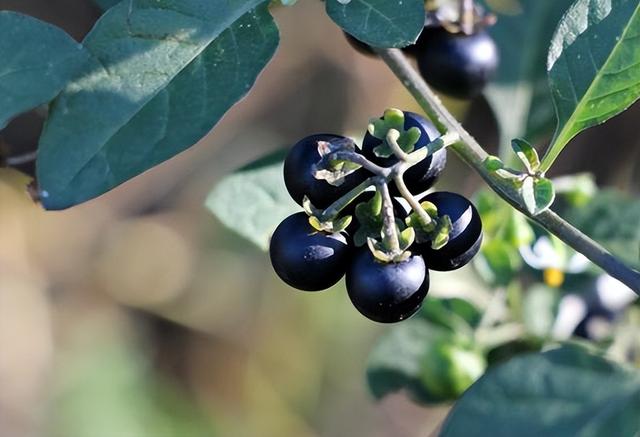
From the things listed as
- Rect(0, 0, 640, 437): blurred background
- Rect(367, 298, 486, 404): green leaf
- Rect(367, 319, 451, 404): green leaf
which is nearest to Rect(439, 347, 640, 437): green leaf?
Rect(367, 298, 486, 404): green leaf

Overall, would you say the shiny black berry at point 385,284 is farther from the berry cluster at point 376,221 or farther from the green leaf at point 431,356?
the green leaf at point 431,356

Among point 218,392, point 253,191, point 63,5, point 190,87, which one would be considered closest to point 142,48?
point 190,87

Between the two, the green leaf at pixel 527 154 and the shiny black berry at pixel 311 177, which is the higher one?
the shiny black berry at pixel 311 177

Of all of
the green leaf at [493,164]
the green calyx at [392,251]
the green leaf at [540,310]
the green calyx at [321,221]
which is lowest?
the green leaf at [540,310]

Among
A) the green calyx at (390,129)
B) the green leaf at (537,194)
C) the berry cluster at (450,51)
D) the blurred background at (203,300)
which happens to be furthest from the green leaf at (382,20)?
the blurred background at (203,300)

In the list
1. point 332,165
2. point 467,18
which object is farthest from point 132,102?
point 467,18
